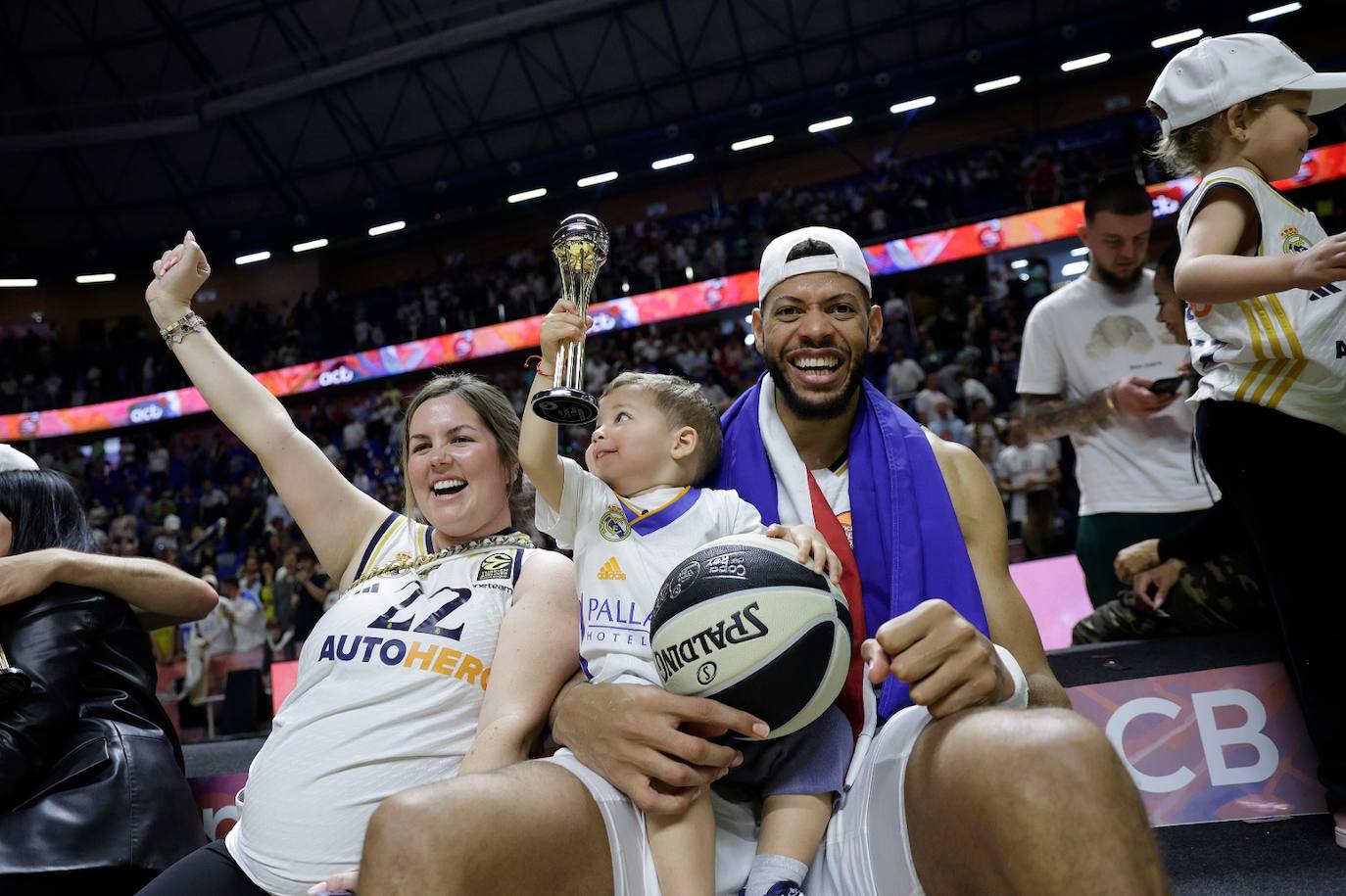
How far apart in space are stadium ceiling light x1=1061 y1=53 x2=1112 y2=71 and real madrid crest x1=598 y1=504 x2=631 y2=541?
1936 cm

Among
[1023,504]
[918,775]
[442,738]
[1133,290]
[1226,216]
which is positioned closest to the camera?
[918,775]

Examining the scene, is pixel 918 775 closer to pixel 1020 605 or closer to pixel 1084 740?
pixel 1084 740

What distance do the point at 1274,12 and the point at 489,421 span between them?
19.4 metres

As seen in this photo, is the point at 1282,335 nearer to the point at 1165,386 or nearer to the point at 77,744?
the point at 1165,386

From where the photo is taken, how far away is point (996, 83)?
61.8 feet

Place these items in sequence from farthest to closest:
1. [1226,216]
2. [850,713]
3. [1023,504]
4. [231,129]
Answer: [231,129] → [1023,504] → [1226,216] → [850,713]

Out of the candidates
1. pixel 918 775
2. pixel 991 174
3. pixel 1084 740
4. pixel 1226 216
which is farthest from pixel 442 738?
pixel 991 174

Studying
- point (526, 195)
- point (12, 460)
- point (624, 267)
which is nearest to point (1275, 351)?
point (12, 460)

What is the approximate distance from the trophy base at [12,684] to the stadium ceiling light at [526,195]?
1940 cm

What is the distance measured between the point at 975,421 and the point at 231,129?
1754 cm

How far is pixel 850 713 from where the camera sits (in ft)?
5.85

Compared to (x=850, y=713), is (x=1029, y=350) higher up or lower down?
higher up

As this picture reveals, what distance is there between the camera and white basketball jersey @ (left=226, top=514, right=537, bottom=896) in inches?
72.1

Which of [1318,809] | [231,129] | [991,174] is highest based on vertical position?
[231,129]
